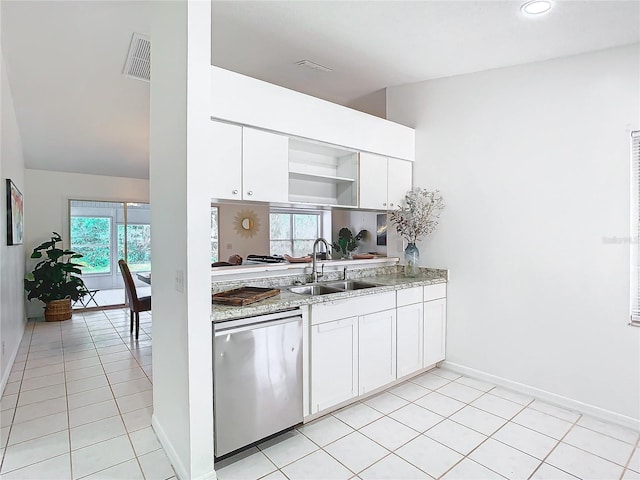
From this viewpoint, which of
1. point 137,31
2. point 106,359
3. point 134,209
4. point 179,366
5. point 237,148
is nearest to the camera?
point 179,366

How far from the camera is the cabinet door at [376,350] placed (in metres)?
2.74

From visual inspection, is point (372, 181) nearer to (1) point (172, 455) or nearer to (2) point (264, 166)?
(2) point (264, 166)

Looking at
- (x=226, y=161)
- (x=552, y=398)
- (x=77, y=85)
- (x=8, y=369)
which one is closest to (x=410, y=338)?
(x=552, y=398)

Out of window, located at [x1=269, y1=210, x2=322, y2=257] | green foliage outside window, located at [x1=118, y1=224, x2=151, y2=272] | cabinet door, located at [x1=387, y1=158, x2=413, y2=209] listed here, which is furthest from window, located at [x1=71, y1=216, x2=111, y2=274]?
cabinet door, located at [x1=387, y1=158, x2=413, y2=209]

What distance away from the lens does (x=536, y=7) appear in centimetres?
215

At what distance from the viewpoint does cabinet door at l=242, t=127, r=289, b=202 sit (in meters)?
2.49

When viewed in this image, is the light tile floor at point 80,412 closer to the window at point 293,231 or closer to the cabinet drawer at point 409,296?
the window at point 293,231

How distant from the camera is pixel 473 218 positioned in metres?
3.29

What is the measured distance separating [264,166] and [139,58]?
1.85m

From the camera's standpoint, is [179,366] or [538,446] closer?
[179,366]

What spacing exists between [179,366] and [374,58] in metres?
2.76

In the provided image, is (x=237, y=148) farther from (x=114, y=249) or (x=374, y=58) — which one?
(x=114, y=249)

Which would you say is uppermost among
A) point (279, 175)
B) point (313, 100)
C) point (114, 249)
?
point (313, 100)

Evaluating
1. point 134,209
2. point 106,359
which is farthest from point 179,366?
point 134,209
